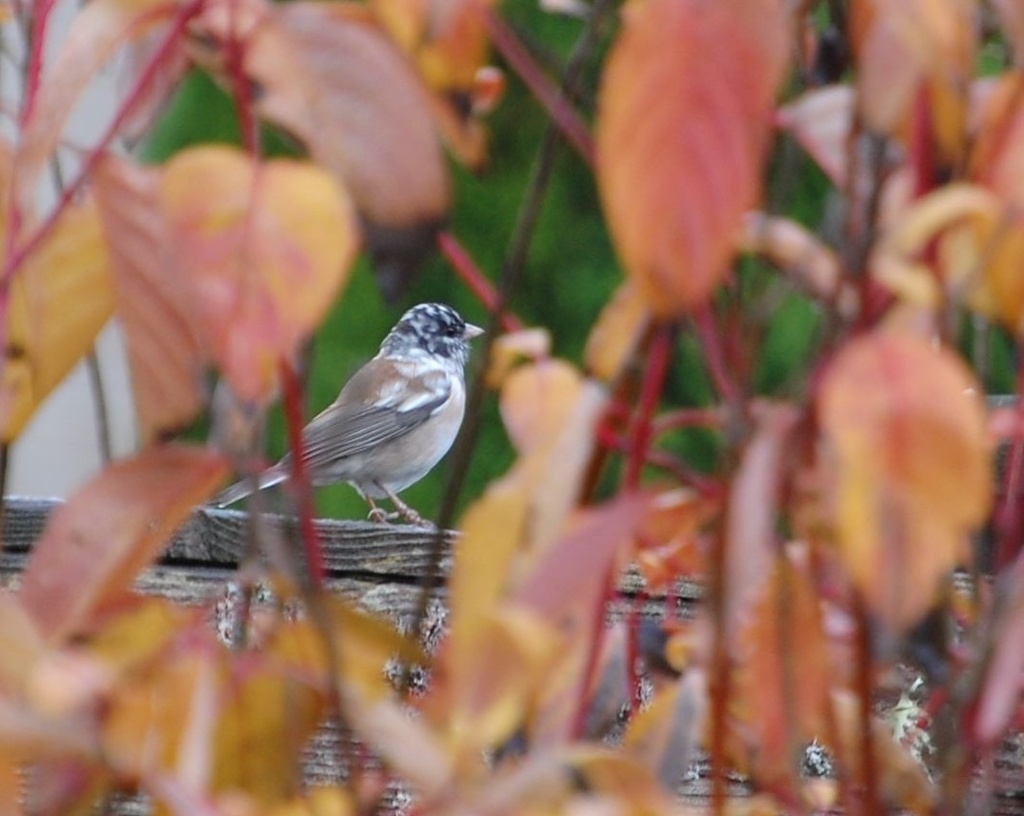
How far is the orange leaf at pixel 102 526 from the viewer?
588 mm

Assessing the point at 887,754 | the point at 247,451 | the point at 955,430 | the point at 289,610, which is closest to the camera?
the point at 955,430

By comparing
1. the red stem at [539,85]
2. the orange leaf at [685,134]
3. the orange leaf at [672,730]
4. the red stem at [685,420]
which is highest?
the red stem at [539,85]

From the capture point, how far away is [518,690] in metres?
0.50

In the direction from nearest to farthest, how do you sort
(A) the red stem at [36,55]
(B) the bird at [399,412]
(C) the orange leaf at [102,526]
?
(C) the orange leaf at [102,526] < (A) the red stem at [36,55] < (B) the bird at [399,412]

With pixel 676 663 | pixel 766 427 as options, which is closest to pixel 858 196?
pixel 766 427

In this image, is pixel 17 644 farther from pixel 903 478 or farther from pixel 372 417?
pixel 372 417

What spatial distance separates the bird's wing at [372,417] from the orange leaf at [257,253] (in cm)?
459

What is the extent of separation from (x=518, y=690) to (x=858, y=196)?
23cm

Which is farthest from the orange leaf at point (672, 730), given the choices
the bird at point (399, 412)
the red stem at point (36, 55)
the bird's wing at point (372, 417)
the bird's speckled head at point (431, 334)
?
the bird's speckled head at point (431, 334)

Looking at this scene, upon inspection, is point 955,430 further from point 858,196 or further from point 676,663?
point 676,663

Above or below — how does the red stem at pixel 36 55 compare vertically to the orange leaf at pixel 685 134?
above

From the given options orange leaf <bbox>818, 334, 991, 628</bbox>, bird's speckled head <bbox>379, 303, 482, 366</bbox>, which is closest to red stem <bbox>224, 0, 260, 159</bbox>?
orange leaf <bbox>818, 334, 991, 628</bbox>

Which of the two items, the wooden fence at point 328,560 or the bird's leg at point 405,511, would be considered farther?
the bird's leg at point 405,511

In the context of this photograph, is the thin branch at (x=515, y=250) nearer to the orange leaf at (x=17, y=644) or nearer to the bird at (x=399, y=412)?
the orange leaf at (x=17, y=644)
